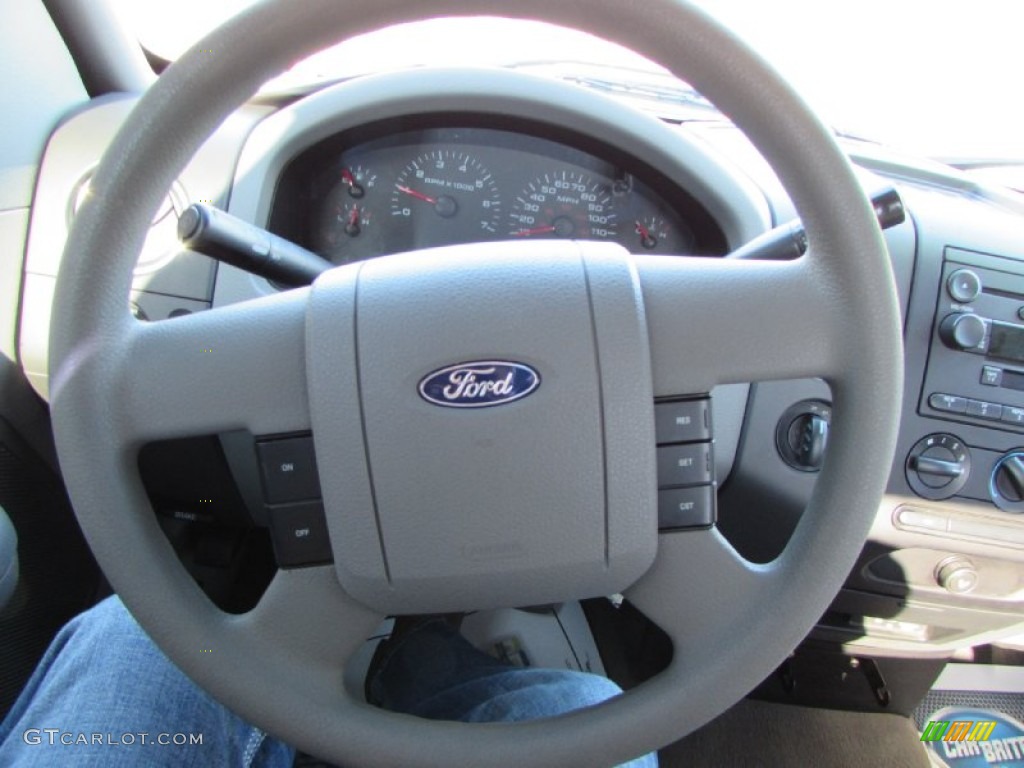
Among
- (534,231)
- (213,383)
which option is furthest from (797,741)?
(213,383)

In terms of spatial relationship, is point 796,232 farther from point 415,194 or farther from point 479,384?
point 415,194

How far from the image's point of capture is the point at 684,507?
0.74 metres

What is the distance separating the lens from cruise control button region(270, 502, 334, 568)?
728mm

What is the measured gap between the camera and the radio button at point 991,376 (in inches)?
44.7

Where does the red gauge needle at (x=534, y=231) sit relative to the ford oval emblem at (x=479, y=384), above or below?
above

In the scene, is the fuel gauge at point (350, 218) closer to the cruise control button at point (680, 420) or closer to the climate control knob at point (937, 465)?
the cruise control button at point (680, 420)

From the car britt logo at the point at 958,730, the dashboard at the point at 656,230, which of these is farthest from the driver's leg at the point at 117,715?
the car britt logo at the point at 958,730

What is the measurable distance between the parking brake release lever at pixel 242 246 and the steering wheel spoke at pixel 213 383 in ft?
0.42

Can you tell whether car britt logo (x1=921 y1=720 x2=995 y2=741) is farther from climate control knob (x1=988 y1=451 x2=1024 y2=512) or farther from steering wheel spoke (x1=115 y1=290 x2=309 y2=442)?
steering wheel spoke (x1=115 y1=290 x2=309 y2=442)

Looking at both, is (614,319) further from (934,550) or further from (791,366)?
(934,550)

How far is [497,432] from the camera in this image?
689 millimetres

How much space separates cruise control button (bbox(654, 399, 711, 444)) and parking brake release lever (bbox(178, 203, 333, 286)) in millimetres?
463

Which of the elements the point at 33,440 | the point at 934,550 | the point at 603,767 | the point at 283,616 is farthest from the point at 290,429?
the point at 934,550

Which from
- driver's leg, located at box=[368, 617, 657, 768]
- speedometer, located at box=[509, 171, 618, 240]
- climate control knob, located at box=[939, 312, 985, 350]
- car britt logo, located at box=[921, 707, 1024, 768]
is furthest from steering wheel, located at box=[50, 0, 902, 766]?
car britt logo, located at box=[921, 707, 1024, 768]
